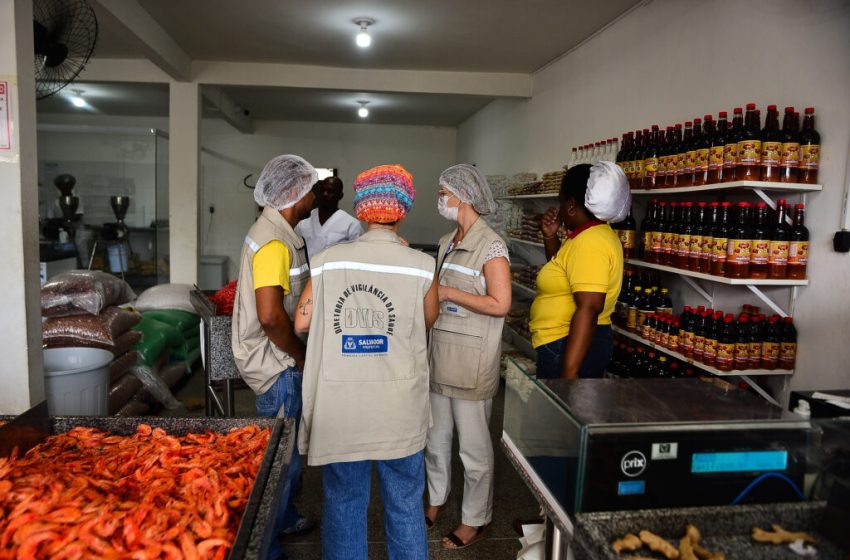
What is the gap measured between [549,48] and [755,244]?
332 cm

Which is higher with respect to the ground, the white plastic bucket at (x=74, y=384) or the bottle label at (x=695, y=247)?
the bottle label at (x=695, y=247)

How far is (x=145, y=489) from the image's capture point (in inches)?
60.1

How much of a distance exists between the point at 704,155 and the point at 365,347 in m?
1.97

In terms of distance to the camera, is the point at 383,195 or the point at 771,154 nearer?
the point at 383,195

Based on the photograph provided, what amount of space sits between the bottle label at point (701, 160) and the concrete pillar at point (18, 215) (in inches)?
119

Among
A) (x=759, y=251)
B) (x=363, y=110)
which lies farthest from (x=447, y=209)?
(x=363, y=110)

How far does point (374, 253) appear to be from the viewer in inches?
72.2

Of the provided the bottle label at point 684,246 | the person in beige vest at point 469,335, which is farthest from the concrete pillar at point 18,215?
the bottle label at point 684,246

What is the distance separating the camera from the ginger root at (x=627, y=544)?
45.3 inches

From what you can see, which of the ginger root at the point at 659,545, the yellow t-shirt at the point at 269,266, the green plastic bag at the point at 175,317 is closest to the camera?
the ginger root at the point at 659,545

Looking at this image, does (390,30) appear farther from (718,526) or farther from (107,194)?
(718,526)

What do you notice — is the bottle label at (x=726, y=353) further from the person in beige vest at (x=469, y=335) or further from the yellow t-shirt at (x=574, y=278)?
the person in beige vest at (x=469, y=335)

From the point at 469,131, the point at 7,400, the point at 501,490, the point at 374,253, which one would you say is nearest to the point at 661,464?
the point at 374,253

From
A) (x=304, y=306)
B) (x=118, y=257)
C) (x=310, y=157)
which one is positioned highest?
(x=310, y=157)
